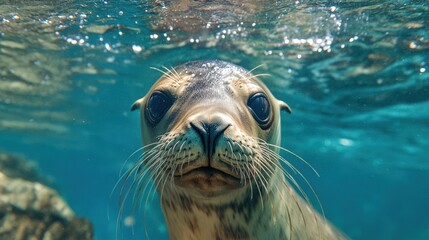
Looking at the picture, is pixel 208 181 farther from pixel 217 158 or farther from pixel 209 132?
pixel 209 132

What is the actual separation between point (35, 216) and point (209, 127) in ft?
20.6

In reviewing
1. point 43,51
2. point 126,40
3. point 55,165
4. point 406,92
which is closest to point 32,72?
point 43,51

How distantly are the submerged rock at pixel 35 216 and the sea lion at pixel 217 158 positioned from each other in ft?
15.4

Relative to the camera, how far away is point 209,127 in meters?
2.23

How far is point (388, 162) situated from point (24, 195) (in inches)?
936

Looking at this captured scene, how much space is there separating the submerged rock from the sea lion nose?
20.1ft

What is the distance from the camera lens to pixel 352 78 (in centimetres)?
1138

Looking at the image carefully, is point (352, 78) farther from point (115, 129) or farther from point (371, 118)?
point (115, 129)

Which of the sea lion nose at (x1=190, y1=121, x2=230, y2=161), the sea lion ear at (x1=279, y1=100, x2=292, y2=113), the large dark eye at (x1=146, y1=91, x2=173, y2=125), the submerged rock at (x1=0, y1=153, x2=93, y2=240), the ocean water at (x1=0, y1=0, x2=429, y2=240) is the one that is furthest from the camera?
the ocean water at (x1=0, y1=0, x2=429, y2=240)

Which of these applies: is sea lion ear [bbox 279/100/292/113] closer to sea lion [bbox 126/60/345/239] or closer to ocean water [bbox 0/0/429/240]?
sea lion [bbox 126/60/345/239]

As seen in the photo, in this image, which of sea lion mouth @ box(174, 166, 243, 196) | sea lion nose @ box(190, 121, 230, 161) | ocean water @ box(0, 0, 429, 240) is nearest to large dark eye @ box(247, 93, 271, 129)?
sea lion mouth @ box(174, 166, 243, 196)

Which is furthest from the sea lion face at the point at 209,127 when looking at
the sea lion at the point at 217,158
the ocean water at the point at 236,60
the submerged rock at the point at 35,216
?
the submerged rock at the point at 35,216

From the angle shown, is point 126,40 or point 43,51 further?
point 43,51

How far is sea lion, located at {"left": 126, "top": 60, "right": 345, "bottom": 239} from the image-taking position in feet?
7.55
